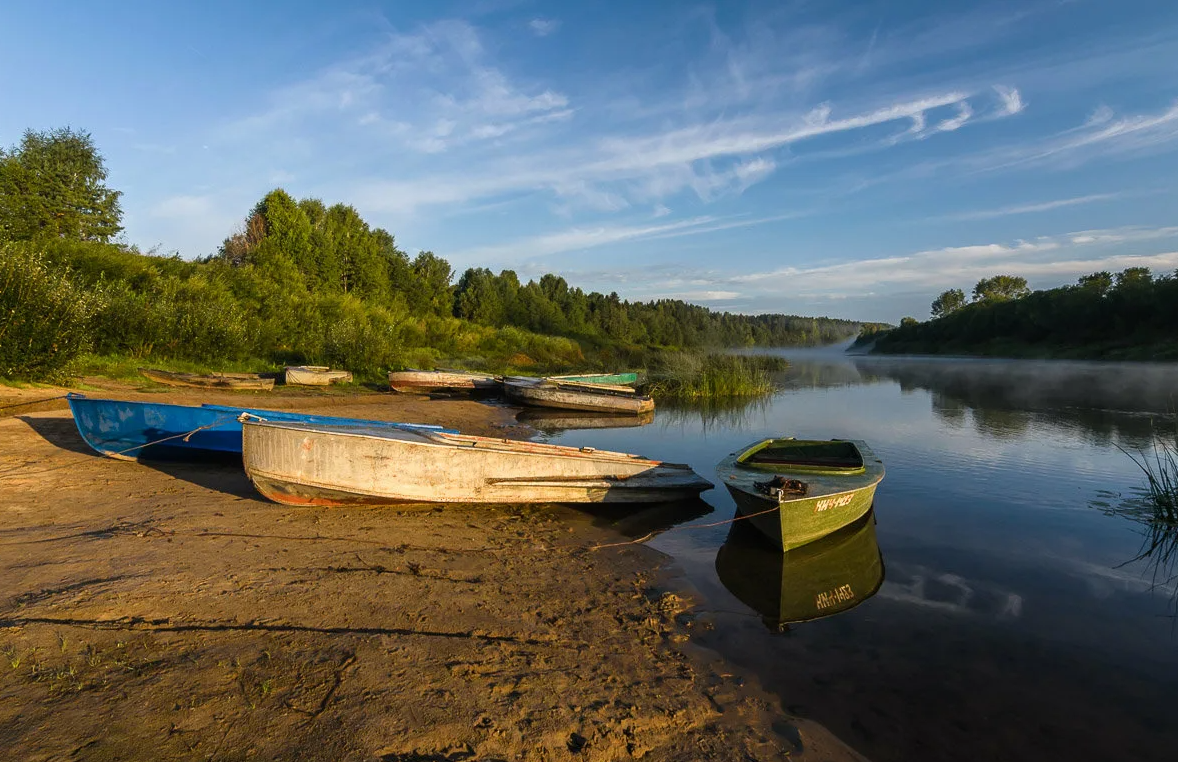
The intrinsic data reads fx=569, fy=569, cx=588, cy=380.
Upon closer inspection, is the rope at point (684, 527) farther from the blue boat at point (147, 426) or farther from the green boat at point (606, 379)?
the green boat at point (606, 379)

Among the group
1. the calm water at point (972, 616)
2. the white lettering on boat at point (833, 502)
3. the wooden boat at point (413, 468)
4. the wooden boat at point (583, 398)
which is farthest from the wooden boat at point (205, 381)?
the white lettering on boat at point (833, 502)

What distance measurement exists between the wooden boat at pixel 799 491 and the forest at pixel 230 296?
17620mm

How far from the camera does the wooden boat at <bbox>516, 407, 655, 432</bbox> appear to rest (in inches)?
810

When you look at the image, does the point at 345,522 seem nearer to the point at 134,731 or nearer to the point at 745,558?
the point at 134,731

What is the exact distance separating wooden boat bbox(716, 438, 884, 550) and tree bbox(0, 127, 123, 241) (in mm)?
40122

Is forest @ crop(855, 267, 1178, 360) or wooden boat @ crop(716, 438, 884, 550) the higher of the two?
forest @ crop(855, 267, 1178, 360)

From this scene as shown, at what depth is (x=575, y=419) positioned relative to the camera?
2283 cm

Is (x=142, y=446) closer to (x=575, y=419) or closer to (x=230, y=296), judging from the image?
(x=575, y=419)

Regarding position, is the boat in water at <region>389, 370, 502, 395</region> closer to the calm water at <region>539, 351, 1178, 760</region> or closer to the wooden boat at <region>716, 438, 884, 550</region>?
the calm water at <region>539, 351, 1178, 760</region>

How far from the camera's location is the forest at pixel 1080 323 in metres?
46.2

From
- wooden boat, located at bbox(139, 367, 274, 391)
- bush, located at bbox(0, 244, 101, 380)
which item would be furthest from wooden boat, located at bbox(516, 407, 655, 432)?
bush, located at bbox(0, 244, 101, 380)

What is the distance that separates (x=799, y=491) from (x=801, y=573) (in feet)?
3.40

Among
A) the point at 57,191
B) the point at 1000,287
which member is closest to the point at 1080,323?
the point at 1000,287

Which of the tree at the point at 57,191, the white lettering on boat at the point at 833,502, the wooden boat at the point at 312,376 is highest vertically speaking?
the tree at the point at 57,191
